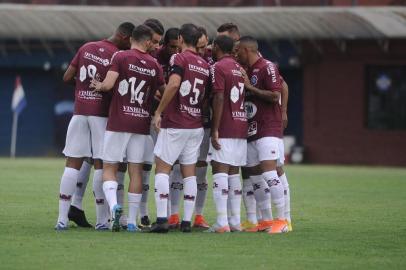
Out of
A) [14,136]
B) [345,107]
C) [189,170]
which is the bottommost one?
[189,170]

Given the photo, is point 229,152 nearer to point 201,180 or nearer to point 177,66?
point 201,180

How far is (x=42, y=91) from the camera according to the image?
43.5 m

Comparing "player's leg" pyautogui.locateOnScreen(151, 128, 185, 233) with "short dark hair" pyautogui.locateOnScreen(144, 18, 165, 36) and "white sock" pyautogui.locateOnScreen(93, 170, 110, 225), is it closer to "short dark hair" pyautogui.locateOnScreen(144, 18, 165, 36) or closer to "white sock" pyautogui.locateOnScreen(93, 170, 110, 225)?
"white sock" pyautogui.locateOnScreen(93, 170, 110, 225)

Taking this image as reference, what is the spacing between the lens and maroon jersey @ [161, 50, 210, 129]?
1425 cm

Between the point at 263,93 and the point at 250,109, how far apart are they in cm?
49

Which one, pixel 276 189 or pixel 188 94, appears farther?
pixel 276 189

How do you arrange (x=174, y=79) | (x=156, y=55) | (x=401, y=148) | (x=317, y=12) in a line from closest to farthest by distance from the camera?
(x=174, y=79), (x=156, y=55), (x=401, y=148), (x=317, y=12)

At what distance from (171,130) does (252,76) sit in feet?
4.36

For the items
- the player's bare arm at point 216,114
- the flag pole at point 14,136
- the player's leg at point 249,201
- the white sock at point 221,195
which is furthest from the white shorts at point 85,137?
the flag pole at point 14,136

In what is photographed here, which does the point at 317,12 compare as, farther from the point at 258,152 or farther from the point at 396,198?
the point at 258,152

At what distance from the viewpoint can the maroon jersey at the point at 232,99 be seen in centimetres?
1452

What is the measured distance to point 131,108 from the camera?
14250 millimetres

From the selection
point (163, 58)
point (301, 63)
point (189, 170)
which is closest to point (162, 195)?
point (189, 170)

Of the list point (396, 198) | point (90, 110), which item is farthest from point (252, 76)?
point (396, 198)
